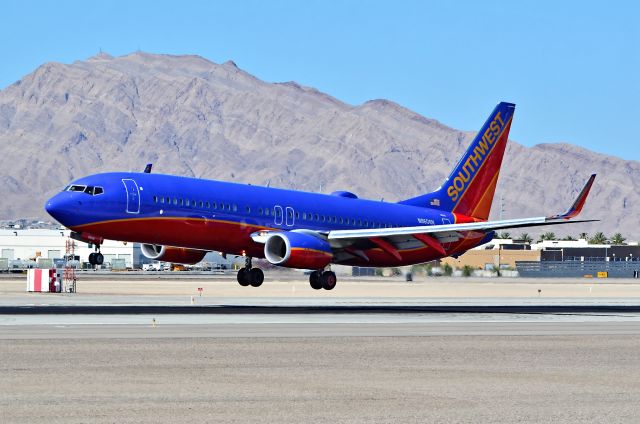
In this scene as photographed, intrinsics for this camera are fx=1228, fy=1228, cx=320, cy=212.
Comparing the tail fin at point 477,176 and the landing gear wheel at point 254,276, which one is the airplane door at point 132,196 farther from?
the tail fin at point 477,176

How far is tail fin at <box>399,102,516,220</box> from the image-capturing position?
79188 millimetres

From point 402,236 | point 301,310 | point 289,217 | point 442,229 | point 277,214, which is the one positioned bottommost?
point 301,310

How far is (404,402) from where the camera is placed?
25781 millimetres

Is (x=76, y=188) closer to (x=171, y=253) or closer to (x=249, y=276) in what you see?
(x=171, y=253)

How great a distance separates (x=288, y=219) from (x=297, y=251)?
332 centimetres

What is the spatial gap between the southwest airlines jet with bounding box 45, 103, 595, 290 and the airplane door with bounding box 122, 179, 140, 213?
0.16 feet

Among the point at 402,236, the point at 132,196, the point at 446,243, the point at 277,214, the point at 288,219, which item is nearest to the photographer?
the point at 132,196

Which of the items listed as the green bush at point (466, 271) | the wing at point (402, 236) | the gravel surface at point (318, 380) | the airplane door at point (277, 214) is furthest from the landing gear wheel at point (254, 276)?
the green bush at point (466, 271)

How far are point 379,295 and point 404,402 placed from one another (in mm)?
63804

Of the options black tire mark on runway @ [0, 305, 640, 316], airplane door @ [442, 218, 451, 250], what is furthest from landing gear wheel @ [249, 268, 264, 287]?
airplane door @ [442, 218, 451, 250]

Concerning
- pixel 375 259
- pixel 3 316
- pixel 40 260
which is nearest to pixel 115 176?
pixel 3 316

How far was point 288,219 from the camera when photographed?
222 feet

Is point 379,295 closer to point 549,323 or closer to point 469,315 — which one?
point 469,315

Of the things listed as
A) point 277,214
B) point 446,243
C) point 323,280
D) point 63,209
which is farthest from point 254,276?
point 63,209
